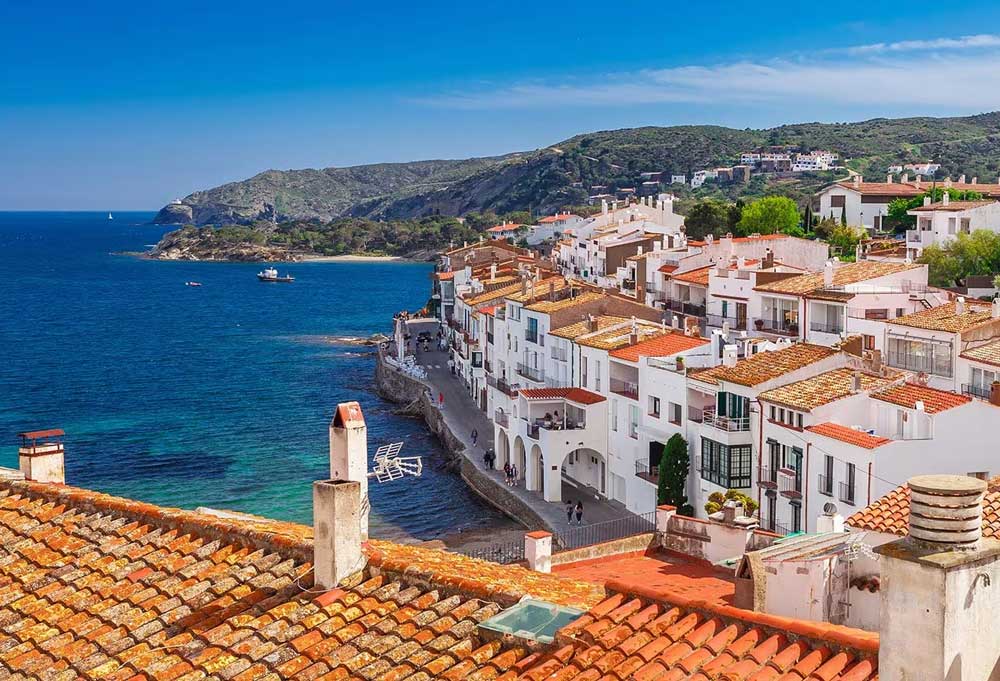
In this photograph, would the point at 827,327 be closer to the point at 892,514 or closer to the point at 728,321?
the point at 728,321

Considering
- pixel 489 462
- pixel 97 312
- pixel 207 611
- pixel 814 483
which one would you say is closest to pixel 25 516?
pixel 207 611

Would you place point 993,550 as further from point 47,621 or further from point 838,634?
point 47,621

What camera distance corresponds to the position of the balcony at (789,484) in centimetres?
3125

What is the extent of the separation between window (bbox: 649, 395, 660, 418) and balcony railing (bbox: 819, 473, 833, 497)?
370 inches

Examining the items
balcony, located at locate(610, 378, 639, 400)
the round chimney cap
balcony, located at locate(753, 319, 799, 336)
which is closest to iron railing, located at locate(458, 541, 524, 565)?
balcony, located at locate(610, 378, 639, 400)

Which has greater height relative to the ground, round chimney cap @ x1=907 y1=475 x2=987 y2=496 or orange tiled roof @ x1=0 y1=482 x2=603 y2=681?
round chimney cap @ x1=907 y1=475 x2=987 y2=496

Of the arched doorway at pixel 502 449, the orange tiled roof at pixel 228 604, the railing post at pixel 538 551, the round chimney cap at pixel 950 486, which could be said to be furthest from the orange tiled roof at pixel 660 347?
the round chimney cap at pixel 950 486

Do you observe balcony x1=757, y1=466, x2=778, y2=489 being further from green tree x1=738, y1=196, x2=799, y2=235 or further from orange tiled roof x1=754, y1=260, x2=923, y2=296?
green tree x1=738, y1=196, x2=799, y2=235

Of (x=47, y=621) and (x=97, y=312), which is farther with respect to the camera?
(x=97, y=312)

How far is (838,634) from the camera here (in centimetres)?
Result: 782

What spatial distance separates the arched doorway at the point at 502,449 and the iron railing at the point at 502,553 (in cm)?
1106

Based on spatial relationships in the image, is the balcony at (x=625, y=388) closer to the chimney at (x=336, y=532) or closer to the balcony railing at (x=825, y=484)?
the balcony railing at (x=825, y=484)

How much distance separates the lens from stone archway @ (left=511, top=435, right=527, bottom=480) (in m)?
46.5

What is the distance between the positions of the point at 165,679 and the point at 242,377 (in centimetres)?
7524
